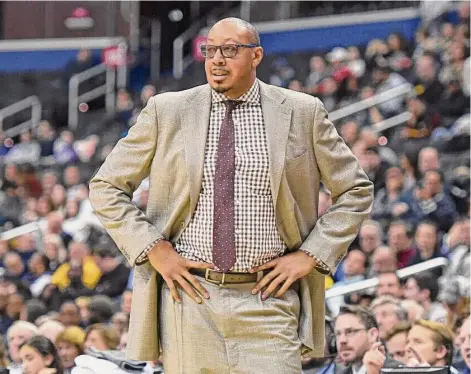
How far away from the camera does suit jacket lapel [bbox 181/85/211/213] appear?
13.3ft

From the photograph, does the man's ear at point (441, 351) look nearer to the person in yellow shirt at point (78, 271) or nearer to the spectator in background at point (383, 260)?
the spectator in background at point (383, 260)

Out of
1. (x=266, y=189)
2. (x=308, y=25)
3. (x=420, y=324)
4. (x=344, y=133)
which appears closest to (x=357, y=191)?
(x=266, y=189)

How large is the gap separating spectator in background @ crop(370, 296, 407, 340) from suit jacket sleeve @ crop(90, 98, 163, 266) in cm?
313

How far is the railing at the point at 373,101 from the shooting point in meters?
13.3

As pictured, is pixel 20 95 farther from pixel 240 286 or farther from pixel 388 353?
pixel 240 286

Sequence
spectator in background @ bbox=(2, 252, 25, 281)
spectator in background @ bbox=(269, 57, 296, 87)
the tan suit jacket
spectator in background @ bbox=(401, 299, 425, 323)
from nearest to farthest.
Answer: the tan suit jacket, spectator in background @ bbox=(401, 299, 425, 323), spectator in background @ bbox=(2, 252, 25, 281), spectator in background @ bbox=(269, 57, 296, 87)

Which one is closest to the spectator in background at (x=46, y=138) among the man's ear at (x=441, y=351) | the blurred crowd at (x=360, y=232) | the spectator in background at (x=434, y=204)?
the blurred crowd at (x=360, y=232)

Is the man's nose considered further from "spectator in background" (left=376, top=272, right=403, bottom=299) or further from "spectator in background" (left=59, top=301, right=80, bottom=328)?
"spectator in background" (left=59, top=301, right=80, bottom=328)

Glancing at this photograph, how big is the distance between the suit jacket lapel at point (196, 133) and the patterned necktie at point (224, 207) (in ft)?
0.19

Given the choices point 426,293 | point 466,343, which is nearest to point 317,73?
point 426,293

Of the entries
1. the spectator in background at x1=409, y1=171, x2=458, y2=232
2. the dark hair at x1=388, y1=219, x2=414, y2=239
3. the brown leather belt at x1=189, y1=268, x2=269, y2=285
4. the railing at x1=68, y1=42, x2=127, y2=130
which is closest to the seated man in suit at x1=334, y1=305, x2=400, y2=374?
the brown leather belt at x1=189, y1=268, x2=269, y2=285

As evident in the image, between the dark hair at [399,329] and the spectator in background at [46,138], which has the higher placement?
the dark hair at [399,329]

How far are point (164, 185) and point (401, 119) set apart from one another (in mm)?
8977

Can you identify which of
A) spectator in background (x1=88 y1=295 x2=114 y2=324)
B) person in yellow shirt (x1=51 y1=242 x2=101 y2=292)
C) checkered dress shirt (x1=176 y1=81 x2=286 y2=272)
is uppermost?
checkered dress shirt (x1=176 y1=81 x2=286 y2=272)
